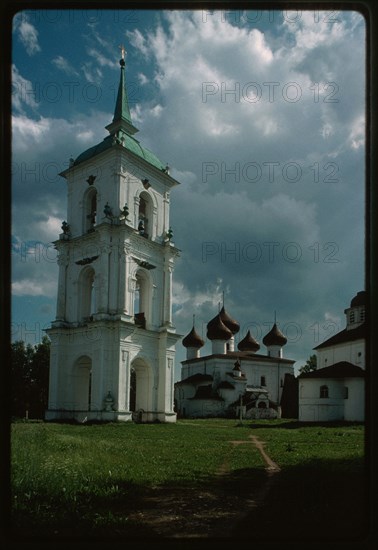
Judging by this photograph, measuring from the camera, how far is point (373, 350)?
3707 millimetres

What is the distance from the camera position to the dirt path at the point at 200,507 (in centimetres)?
586

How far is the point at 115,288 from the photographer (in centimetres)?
3012

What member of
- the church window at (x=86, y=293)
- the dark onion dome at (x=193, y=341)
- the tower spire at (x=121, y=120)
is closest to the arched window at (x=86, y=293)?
the church window at (x=86, y=293)

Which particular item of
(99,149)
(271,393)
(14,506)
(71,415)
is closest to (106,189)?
(99,149)

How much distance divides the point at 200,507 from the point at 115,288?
23.7 meters

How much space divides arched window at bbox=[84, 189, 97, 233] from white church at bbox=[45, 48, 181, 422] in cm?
6

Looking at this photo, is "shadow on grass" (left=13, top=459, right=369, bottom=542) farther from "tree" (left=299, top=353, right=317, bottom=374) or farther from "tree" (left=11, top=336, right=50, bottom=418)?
"tree" (left=299, top=353, right=317, bottom=374)

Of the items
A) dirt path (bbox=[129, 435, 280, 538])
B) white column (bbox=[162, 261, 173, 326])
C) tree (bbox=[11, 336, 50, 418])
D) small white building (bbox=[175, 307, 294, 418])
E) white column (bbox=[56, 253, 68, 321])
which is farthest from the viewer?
small white building (bbox=[175, 307, 294, 418])

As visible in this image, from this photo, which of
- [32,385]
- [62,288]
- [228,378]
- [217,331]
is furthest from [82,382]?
[217,331]

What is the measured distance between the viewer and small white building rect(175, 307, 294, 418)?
49312 mm

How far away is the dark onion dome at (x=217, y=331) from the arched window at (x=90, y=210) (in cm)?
2574

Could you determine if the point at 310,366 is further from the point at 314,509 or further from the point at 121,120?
the point at 314,509

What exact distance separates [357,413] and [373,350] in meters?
31.4

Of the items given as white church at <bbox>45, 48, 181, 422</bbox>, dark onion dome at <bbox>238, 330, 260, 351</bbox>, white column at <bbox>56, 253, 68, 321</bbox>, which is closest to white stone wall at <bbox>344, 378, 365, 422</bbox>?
white church at <bbox>45, 48, 181, 422</bbox>
